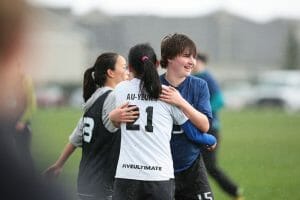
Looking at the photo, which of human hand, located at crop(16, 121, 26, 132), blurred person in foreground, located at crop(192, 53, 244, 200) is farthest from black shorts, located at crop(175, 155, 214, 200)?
blurred person in foreground, located at crop(192, 53, 244, 200)

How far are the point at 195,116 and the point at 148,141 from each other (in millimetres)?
333

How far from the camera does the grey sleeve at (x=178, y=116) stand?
15.4 feet

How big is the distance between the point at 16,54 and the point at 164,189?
2894mm

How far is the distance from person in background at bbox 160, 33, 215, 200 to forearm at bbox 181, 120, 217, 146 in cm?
5

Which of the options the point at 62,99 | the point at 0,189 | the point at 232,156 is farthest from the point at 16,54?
the point at 62,99

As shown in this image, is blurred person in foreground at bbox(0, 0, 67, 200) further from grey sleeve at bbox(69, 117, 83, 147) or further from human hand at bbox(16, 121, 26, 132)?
human hand at bbox(16, 121, 26, 132)

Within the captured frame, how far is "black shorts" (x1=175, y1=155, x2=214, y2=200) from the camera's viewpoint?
528 centimetres

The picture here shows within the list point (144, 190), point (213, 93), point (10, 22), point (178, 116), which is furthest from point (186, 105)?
point (213, 93)

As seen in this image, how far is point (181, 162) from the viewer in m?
5.23

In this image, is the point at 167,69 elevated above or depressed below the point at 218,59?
above

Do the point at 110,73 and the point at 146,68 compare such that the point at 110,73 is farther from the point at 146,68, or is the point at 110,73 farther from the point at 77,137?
the point at 146,68

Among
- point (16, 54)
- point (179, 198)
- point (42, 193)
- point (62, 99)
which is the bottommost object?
point (62, 99)

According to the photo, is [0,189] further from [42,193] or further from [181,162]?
[181,162]

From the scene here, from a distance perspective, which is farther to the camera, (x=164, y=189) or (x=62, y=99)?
(x=62, y=99)
